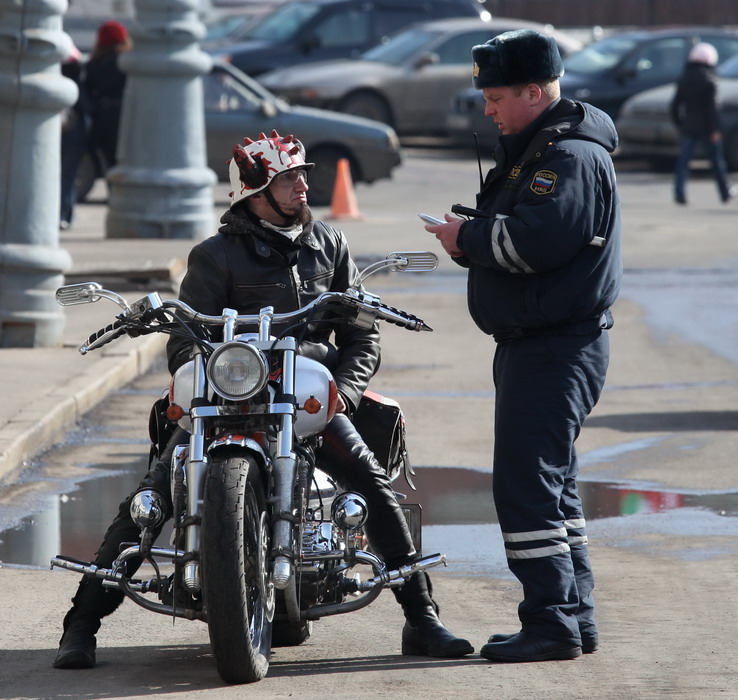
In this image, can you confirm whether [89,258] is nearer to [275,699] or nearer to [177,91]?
[177,91]

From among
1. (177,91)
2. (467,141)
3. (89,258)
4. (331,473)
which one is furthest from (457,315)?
(467,141)

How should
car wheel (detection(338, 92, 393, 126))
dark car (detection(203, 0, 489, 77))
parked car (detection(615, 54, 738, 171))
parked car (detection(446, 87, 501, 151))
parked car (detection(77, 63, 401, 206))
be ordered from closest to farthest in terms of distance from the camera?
parked car (detection(77, 63, 401, 206)), parked car (detection(615, 54, 738, 171)), parked car (detection(446, 87, 501, 151)), car wheel (detection(338, 92, 393, 126)), dark car (detection(203, 0, 489, 77))

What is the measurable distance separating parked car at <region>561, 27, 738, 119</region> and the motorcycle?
21.4m

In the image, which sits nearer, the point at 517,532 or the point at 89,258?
the point at 517,532

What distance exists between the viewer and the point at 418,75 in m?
27.2

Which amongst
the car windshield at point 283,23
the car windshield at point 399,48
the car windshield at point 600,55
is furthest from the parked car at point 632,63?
the car windshield at point 283,23

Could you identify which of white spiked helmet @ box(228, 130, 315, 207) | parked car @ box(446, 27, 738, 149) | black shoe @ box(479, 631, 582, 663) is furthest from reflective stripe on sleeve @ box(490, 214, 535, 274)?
parked car @ box(446, 27, 738, 149)

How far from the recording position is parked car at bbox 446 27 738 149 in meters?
25.9

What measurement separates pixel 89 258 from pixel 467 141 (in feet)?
44.1

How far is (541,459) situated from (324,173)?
15.7m

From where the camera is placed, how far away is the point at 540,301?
505 cm

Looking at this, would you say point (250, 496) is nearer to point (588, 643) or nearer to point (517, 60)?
point (588, 643)

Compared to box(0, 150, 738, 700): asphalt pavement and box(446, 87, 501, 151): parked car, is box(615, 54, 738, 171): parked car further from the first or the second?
box(0, 150, 738, 700): asphalt pavement

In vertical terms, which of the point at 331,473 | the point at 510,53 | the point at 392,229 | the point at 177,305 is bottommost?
the point at 392,229
